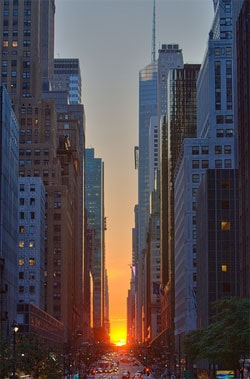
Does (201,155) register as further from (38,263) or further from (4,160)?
(4,160)

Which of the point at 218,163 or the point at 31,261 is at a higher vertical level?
the point at 218,163

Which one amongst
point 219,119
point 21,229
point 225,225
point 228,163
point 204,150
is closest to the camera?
point 225,225

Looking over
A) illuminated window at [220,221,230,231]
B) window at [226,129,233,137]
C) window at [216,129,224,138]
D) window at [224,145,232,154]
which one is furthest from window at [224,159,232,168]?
illuminated window at [220,221,230,231]

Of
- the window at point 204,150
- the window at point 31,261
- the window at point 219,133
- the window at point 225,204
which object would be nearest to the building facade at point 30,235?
the window at point 31,261

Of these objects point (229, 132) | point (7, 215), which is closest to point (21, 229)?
point (229, 132)

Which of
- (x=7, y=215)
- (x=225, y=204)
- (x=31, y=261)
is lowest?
(x=7, y=215)

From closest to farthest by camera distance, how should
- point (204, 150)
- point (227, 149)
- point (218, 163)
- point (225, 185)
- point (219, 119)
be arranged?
point (225, 185)
point (218, 163)
point (227, 149)
point (204, 150)
point (219, 119)

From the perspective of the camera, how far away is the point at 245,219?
11044 cm

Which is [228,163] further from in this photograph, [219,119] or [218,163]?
[219,119]

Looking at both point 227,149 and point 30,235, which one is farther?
point 30,235

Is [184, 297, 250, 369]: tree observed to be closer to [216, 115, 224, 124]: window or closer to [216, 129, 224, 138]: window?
[216, 129, 224, 138]: window

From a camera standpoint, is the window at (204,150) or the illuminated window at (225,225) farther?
the window at (204,150)

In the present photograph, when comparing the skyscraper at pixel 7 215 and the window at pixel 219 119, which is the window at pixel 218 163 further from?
the skyscraper at pixel 7 215

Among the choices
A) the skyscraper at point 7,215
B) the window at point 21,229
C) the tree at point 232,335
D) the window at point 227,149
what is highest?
the window at point 227,149
